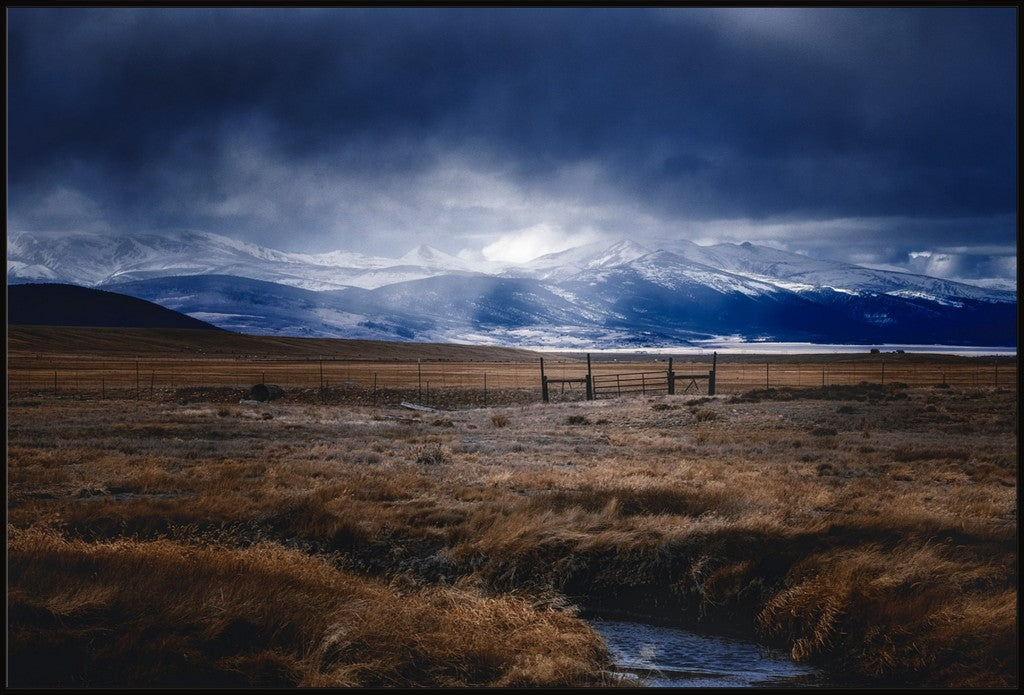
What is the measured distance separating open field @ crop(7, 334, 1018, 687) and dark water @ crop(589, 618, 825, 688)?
471mm

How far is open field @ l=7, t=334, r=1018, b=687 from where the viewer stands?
33.2 feet

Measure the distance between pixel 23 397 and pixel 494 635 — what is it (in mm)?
51302

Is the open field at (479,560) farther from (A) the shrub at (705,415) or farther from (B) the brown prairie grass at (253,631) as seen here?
(A) the shrub at (705,415)

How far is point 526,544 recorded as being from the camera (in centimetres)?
1455

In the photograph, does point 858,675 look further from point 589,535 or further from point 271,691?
point 271,691

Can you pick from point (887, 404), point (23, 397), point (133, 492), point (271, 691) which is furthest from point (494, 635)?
point (23, 397)

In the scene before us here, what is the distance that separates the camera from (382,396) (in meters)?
61.6

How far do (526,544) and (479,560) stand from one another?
882mm

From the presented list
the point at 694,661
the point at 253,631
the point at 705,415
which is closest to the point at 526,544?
the point at 694,661

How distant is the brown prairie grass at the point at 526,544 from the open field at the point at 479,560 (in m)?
0.04

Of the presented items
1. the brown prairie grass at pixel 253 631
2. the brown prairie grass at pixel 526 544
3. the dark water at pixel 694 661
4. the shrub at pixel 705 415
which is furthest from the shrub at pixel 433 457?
the shrub at pixel 705 415

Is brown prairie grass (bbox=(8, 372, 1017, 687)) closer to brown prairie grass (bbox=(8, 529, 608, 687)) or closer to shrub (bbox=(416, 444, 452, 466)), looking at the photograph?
brown prairie grass (bbox=(8, 529, 608, 687))

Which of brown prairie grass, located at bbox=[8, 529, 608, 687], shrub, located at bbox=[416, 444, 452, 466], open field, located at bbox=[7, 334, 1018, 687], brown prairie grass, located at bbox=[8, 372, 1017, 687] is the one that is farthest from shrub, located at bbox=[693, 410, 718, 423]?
brown prairie grass, located at bbox=[8, 529, 608, 687]

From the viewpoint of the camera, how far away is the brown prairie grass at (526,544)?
10.3 metres
